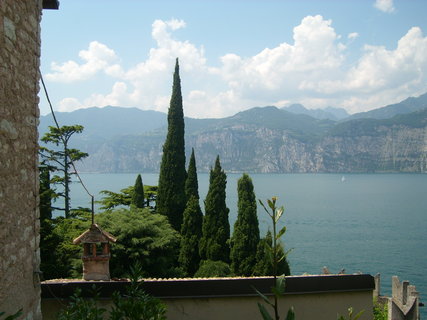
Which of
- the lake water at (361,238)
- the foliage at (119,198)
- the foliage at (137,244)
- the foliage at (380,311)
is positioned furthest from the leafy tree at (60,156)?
the foliage at (380,311)

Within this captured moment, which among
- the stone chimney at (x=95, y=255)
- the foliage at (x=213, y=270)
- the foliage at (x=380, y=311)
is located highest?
the stone chimney at (x=95, y=255)

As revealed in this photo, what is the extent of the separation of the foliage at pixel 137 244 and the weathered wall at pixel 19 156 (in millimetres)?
8970

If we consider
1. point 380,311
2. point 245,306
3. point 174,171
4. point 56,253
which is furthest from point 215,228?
point 245,306

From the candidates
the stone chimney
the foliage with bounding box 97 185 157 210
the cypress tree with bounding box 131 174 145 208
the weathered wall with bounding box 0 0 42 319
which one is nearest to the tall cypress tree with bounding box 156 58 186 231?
the cypress tree with bounding box 131 174 145 208

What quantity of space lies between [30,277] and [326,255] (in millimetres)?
36178

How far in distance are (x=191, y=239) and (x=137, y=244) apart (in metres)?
5.20

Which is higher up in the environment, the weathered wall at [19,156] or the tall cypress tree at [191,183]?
→ the weathered wall at [19,156]

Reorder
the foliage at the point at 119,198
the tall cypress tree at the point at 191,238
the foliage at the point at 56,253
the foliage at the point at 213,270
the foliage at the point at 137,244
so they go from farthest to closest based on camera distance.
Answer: the foliage at the point at 119,198 < the tall cypress tree at the point at 191,238 < the foliage at the point at 213,270 < the foliage at the point at 56,253 < the foliage at the point at 137,244

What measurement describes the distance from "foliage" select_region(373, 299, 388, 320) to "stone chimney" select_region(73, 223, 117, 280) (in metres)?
13.9

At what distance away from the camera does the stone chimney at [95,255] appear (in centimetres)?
591

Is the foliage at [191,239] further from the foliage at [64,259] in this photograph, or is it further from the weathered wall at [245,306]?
the weathered wall at [245,306]

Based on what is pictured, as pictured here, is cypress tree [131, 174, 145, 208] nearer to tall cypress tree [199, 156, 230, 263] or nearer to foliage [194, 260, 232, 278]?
tall cypress tree [199, 156, 230, 263]

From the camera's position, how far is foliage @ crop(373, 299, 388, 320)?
1635 cm

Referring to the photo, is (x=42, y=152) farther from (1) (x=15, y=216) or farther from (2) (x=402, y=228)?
(2) (x=402, y=228)
